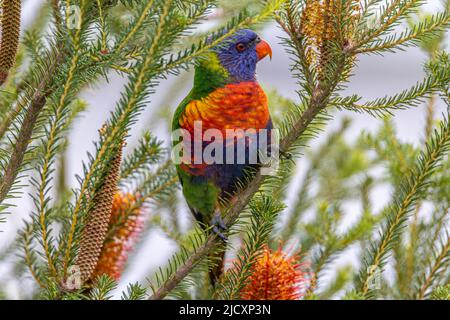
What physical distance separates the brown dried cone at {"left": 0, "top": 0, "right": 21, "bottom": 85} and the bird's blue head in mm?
492

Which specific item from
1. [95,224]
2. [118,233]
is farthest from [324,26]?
[118,233]

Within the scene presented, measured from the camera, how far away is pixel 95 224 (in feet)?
2.97

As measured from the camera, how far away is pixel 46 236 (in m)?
0.89

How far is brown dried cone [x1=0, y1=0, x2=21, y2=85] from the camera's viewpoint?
0.83m

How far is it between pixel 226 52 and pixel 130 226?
0.44m

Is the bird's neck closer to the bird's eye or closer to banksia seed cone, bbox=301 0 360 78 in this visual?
the bird's eye

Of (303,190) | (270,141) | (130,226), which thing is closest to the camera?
(270,141)

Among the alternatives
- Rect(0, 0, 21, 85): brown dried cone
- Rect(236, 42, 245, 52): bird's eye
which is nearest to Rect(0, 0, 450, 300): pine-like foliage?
Rect(0, 0, 21, 85): brown dried cone

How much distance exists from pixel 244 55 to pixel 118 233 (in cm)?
48

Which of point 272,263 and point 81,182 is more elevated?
point 81,182

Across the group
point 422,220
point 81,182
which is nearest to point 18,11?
point 81,182

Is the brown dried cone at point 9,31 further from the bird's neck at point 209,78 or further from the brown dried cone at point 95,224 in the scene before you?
the bird's neck at point 209,78

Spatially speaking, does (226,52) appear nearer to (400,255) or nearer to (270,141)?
(270,141)

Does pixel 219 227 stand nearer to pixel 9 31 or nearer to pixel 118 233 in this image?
pixel 118 233
